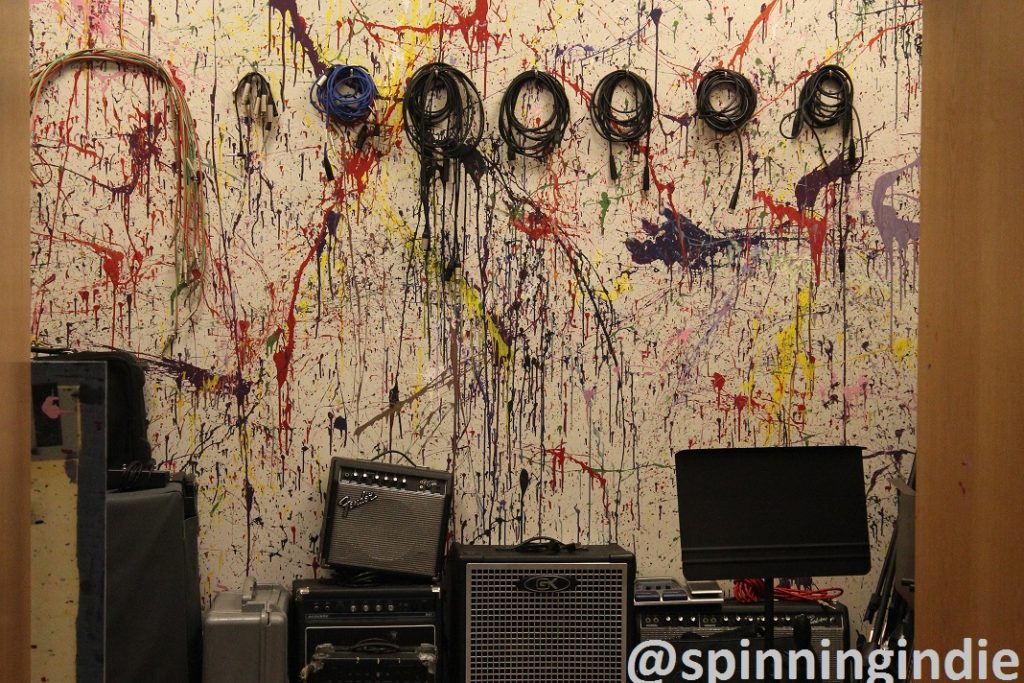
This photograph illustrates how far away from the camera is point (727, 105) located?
12.4 ft

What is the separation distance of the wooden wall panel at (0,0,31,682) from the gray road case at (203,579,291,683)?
200cm

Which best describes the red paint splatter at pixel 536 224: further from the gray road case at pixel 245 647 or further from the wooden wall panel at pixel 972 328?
the wooden wall panel at pixel 972 328

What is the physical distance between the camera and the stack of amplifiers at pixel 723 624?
3469 mm

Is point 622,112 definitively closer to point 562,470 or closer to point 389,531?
point 562,470

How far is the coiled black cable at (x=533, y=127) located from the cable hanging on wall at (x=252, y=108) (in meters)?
0.82

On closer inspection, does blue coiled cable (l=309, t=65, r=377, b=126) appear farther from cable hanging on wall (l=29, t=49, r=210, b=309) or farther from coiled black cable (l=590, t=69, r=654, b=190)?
coiled black cable (l=590, t=69, r=654, b=190)

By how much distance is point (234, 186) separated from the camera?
3648mm

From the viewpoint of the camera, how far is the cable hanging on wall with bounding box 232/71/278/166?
12.0 feet

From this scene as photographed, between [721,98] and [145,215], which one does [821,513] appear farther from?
[145,215]

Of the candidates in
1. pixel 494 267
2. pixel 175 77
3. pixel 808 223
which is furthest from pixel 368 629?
pixel 808 223

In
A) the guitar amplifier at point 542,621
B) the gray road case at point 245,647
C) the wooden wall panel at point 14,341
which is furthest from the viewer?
the guitar amplifier at point 542,621

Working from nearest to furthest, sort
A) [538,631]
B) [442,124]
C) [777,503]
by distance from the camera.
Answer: [777,503] → [538,631] → [442,124]

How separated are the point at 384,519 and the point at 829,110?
7.15ft

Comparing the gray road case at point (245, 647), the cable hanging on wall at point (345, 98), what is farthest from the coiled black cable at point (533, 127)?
the gray road case at point (245, 647)
